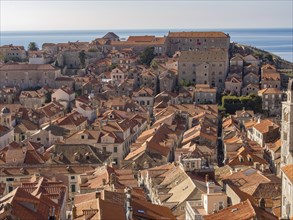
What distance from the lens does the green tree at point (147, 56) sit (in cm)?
11069

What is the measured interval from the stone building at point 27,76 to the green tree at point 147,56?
1965cm

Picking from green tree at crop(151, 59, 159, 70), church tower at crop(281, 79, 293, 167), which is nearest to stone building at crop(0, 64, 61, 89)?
green tree at crop(151, 59, 159, 70)

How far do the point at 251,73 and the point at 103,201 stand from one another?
71849 millimetres

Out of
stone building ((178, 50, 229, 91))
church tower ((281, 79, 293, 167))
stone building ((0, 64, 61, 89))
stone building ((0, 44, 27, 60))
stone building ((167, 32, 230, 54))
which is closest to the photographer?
church tower ((281, 79, 293, 167))

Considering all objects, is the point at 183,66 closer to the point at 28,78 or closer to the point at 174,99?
the point at 174,99

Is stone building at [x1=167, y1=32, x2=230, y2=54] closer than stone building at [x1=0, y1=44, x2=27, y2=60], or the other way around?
stone building at [x1=167, y1=32, x2=230, y2=54]

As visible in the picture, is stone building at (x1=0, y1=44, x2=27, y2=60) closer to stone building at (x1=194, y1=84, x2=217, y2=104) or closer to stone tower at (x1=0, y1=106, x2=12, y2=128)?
stone building at (x1=194, y1=84, x2=217, y2=104)

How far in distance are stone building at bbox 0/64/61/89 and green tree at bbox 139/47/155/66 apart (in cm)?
1965

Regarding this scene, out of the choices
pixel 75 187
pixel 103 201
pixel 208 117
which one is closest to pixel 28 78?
pixel 208 117

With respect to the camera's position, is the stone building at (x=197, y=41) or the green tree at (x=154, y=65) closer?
the green tree at (x=154, y=65)

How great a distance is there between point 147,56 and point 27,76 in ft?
82.6

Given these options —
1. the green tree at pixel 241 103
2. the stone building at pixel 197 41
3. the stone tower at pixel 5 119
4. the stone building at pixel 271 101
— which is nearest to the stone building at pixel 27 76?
the stone tower at pixel 5 119

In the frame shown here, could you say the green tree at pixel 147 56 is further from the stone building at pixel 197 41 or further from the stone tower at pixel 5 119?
the stone tower at pixel 5 119

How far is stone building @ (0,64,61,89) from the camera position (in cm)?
9762
